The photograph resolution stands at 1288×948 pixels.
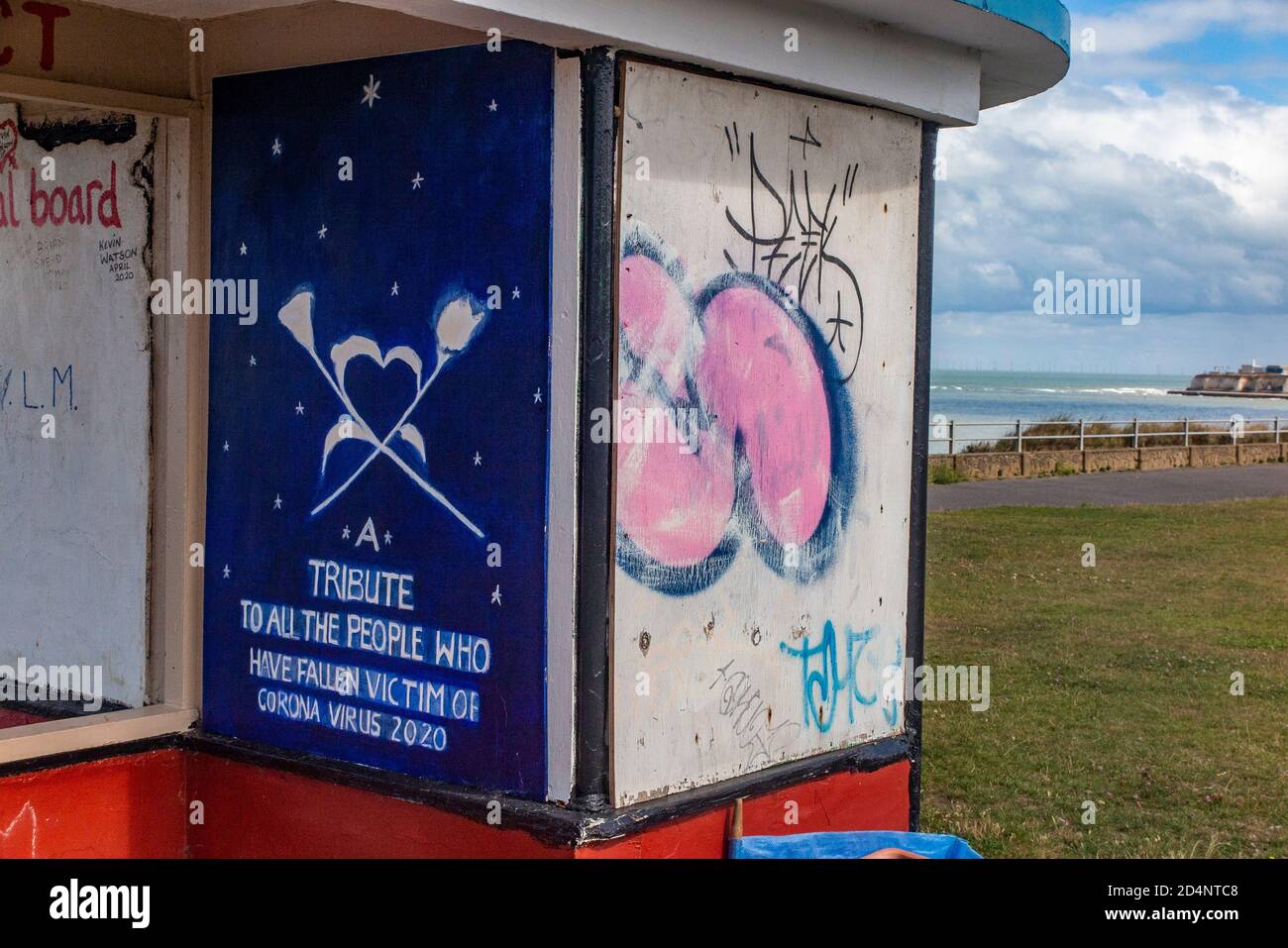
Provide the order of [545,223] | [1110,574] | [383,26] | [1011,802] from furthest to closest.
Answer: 1. [1110,574]
2. [1011,802]
3. [383,26]
4. [545,223]

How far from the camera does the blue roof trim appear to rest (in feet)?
14.8

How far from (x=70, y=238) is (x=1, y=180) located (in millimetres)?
490

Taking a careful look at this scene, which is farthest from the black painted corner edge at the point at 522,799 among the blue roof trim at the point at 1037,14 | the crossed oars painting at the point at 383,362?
the blue roof trim at the point at 1037,14

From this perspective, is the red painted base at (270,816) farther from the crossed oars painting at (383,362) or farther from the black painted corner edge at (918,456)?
Result: the crossed oars painting at (383,362)

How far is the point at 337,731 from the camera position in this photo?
177 inches

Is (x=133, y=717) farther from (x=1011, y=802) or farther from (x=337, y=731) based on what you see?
(x=1011, y=802)

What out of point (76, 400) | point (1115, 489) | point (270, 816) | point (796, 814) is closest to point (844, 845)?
point (796, 814)

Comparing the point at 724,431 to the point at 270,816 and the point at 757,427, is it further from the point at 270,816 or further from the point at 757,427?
the point at 270,816

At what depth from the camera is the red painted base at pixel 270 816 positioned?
4246 millimetres

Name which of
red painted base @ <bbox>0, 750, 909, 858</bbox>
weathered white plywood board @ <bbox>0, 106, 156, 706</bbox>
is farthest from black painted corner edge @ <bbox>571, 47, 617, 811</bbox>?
weathered white plywood board @ <bbox>0, 106, 156, 706</bbox>

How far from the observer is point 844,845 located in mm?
4488

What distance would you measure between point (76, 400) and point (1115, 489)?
20342 mm

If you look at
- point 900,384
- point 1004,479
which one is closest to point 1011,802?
point 900,384

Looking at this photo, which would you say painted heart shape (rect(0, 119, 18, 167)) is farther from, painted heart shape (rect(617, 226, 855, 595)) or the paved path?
the paved path
